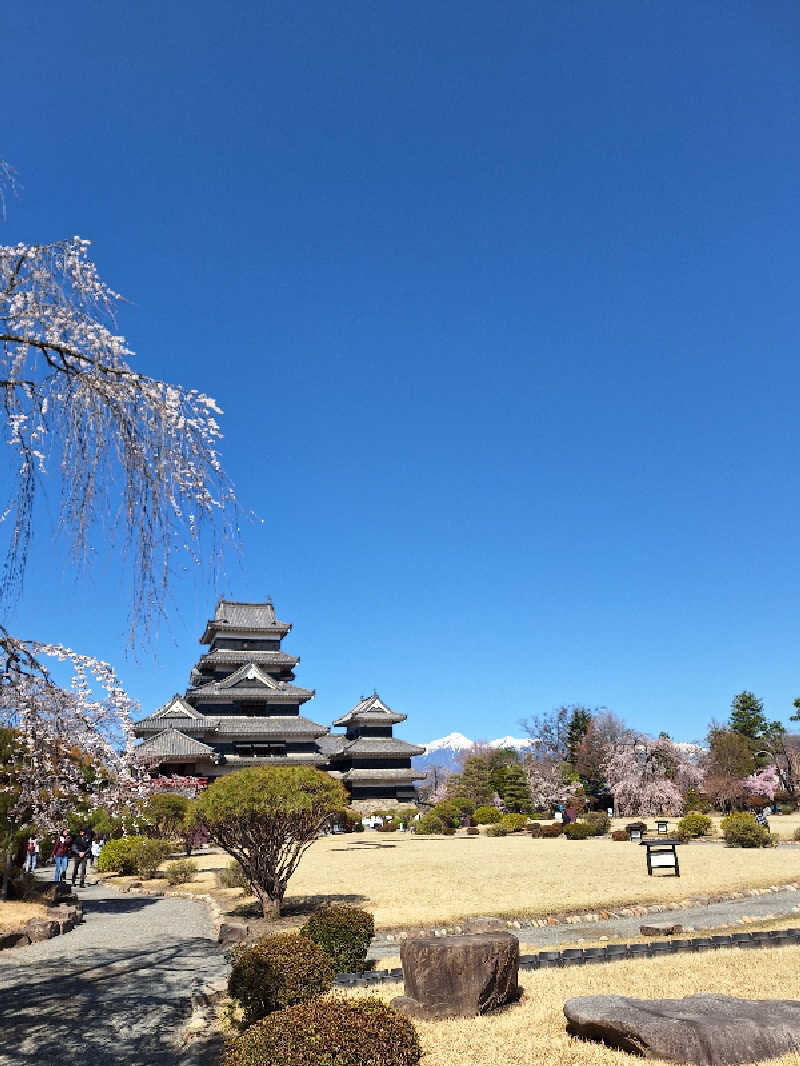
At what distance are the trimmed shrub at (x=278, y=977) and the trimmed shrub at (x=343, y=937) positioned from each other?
176 cm

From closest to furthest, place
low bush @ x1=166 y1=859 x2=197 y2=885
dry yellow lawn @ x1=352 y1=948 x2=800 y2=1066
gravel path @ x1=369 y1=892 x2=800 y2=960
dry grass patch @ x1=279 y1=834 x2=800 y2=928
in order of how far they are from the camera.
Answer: dry yellow lawn @ x1=352 y1=948 x2=800 y2=1066
gravel path @ x1=369 y1=892 x2=800 y2=960
dry grass patch @ x1=279 y1=834 x2=800 y2=928
low bush @ x1=166 y1=859 x2=197 y2=885

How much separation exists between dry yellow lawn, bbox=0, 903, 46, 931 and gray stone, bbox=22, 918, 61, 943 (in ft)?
Result: 1.13

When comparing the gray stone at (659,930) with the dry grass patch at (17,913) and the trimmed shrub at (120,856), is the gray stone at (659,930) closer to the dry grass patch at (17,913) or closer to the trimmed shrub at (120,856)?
the dry grass patch at (17,913)

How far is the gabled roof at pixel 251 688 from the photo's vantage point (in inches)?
1933

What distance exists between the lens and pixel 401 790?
51.8 metres

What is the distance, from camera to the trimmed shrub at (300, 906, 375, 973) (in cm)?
979

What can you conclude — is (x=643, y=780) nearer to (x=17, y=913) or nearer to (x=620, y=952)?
(x=620, y=952)

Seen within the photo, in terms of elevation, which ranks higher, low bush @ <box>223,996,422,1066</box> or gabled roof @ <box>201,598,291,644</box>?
gabled roof @ <box>201,598,291,644</box>

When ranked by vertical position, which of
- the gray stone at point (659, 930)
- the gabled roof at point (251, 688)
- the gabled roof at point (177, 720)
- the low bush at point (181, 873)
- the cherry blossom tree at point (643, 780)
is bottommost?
the low bush at point (181, 873)

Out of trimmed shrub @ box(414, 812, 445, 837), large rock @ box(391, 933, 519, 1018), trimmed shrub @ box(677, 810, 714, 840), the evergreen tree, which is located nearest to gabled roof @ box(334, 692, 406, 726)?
the evergreen tree

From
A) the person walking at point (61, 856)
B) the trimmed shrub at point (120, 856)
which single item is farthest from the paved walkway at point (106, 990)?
the trimmed shrub at point (120, 856)

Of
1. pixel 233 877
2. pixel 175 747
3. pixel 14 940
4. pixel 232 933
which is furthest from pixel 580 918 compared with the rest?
pixel 175 747

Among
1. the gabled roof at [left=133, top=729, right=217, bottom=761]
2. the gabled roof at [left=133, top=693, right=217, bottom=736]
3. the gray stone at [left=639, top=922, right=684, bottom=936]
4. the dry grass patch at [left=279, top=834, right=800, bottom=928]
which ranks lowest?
the dry grass patch at [left=279, top=834, right=800, bottom=928]

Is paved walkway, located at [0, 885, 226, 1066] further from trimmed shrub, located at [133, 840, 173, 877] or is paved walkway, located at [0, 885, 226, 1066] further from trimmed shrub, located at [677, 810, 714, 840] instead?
trimmed shrub, located at [677, 810, 714, 840]
